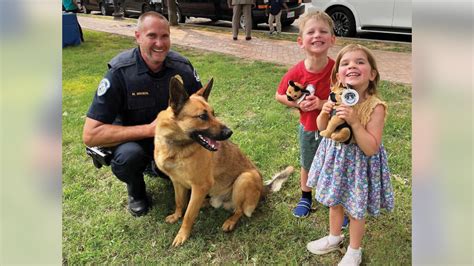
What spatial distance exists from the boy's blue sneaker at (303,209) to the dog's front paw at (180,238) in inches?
36.7

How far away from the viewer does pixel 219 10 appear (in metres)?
13.4

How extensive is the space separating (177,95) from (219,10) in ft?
37.6

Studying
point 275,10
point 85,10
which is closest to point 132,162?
point 275,10

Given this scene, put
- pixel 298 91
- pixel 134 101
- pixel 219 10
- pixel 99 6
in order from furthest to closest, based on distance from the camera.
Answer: pixel 99 6 < pixel 219 10 < pixel 134 101 < pixel 298 91

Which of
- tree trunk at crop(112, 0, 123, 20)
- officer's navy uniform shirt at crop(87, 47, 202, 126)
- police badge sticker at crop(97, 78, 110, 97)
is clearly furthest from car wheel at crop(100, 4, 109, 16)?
police badge sticker at crop(97, 78, 110, 97)

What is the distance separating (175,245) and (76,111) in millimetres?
3516

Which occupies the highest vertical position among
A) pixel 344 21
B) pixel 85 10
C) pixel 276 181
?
pixel 85 10

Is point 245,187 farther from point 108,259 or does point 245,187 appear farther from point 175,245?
point 108,259

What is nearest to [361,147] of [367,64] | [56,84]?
[367,64]

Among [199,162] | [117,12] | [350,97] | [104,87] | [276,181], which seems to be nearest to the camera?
[350,97]

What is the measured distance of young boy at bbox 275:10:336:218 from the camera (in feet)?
8.66

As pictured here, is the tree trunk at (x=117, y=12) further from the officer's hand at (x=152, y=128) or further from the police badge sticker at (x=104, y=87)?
the officer's hand at (x=152, y=128)

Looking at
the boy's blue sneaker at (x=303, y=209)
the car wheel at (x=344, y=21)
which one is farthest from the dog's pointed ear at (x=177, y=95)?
the car wheel at (x=344, y=21)

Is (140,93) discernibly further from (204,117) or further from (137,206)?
(137,206)
